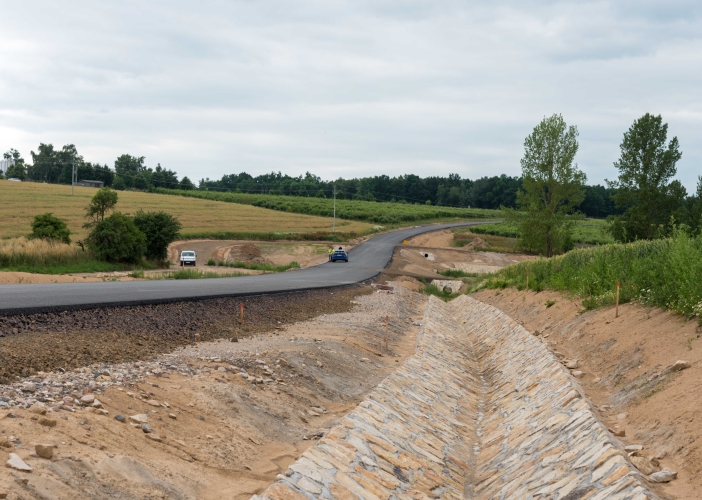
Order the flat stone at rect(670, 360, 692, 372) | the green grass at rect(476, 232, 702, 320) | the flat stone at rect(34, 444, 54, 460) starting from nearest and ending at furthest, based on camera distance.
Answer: the flat stone at rect(34, 444, 54, 460) < the flat stone at rect(670, 360, 692, 372) < the green grass at rect(476, 232, 702, 320)

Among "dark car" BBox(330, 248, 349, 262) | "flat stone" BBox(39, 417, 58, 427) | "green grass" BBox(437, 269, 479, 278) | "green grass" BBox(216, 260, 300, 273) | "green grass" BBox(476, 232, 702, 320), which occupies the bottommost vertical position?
"green grass" BBox(437, 269, 479, 278)

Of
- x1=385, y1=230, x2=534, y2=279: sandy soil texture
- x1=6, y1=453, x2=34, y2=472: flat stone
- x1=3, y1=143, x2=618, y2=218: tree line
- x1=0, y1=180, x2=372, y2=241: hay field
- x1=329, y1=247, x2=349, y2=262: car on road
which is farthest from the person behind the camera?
x1=3, y1=143, x2=618, y2=218: tree line

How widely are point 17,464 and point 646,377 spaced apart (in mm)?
8178

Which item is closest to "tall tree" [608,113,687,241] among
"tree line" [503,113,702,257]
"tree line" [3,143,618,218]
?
"tree line" [503,113,702,257]

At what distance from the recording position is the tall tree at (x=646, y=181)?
47.4 metres

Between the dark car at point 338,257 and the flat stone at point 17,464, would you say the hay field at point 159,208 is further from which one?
the flat stone at point 17,464

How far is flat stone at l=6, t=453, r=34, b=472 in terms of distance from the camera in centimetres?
509

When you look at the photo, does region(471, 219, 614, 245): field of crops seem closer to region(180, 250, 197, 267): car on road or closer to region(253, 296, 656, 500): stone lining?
region(180, 250, 197, 267): car on road

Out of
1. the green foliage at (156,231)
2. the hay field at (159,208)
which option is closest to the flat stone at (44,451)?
the green foliage at (156,231)

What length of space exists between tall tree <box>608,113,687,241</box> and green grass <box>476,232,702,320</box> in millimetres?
26558

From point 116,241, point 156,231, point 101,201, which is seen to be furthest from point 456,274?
point 101,201

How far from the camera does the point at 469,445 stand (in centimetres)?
1025

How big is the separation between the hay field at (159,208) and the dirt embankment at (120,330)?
5071 cm

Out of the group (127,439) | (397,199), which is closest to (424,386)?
(127,439)
